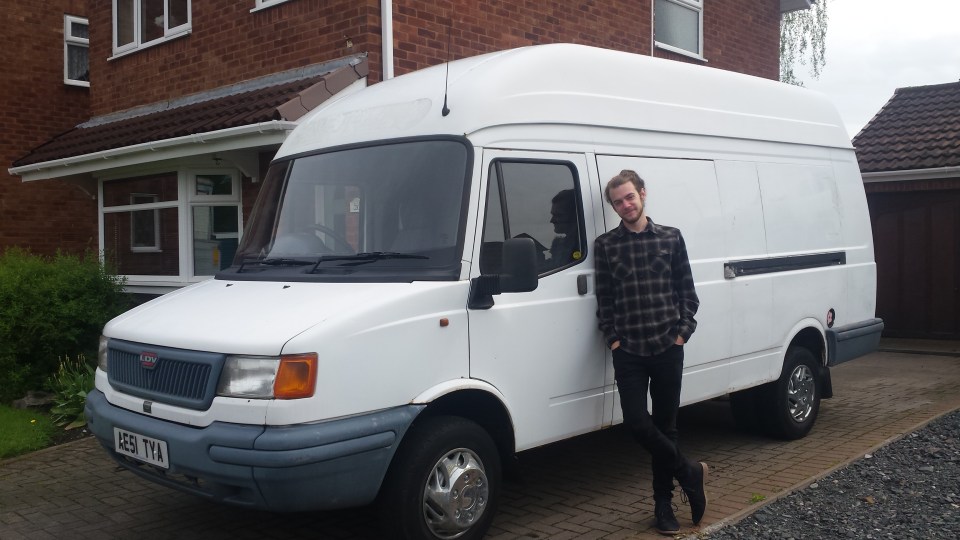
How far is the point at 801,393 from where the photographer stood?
716cm

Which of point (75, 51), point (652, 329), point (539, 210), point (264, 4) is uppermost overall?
point (75, 51)

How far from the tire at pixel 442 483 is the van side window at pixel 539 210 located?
86cm

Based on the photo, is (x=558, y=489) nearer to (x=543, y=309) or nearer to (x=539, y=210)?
(x=543, y=309)

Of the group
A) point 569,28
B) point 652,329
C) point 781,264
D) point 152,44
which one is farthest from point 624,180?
point 152,44

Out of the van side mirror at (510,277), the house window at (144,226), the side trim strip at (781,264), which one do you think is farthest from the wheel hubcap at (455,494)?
the house window at (144,226)

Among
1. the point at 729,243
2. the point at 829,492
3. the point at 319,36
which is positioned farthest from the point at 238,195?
the point at 829,492

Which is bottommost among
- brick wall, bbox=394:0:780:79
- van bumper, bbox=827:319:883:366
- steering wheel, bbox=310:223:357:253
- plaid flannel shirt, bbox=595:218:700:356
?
van bumper, bbox=827:319:883:366

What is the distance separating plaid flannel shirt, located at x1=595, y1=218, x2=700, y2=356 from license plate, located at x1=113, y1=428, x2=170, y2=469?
244cm

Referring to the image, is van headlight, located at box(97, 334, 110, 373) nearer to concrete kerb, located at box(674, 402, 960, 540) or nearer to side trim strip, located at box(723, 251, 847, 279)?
concrete kerb, located at box(674, 402, 960, 540)

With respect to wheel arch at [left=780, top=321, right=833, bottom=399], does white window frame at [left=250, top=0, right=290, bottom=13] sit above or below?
above

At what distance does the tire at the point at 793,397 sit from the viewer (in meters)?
6.92

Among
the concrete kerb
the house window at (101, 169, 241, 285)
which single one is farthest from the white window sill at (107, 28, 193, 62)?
the concrete kerb

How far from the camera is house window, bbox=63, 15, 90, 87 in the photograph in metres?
14.6

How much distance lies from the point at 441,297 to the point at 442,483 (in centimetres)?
93
